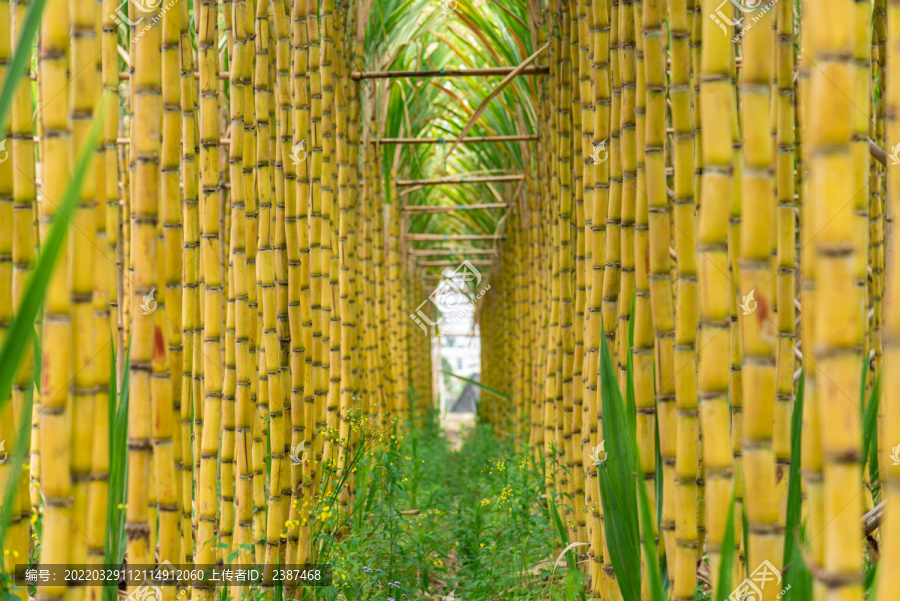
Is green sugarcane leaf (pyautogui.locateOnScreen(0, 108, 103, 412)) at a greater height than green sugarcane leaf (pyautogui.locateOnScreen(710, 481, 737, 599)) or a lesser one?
greater

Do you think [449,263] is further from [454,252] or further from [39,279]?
[39,279]

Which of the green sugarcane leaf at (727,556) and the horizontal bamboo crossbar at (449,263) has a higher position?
the horizontal bamboo crossbar at (449,263)

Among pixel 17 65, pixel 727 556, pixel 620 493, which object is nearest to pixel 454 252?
pixel 620 493

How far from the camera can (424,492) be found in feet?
14.0

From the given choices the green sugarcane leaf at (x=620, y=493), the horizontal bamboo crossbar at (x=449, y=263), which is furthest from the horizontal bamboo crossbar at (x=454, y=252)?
the green sugarcane leaf at (x=620, y=493)

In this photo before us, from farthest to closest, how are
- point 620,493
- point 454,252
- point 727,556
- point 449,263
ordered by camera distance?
point 449,263 → point 454,252 → point 620,493 → point 727,556

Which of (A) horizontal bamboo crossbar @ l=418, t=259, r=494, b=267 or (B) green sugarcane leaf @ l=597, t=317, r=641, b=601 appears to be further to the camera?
(A) horizontal bamboo crossbar @ l=418, t=259, r=494, b=267

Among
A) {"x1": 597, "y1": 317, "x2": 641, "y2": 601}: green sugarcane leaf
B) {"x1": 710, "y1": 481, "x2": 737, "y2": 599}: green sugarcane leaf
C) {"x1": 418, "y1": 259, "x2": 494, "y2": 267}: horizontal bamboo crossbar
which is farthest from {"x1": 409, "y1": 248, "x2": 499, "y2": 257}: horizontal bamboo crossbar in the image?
{"x1": 710, "y1": 481, "x2": 737, "y2": 599}: green sugarcane leaf

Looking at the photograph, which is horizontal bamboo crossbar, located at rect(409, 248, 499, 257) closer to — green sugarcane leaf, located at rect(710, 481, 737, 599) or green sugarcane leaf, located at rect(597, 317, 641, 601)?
green sugarcane leaf, located at rect(597, 317, 641, 601)

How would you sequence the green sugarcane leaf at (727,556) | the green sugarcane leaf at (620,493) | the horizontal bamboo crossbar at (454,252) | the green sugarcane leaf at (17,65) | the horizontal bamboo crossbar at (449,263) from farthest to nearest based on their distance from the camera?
the horizontal bamboo crossbar at (449,263) → the horizontal bamboo crossbar at (454,252) → the green sugarcane leaf at (620,493) → the green sugarcane leaf at (727,556) → the green sugarcane leaf at (17,65)

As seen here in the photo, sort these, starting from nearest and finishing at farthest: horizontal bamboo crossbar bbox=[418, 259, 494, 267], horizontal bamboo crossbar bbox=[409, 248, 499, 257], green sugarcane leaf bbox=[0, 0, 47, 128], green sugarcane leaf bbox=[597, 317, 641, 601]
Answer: green sugarcane leaf bbox=[0, 0, 47, 128] → green sugarcane leaf bbox=[597, 317, 641, 601] → horizontal bamboo crossbar bbox=[409, 248, 499, 257] → horizontal bamboo crossbar bbox=[418, 259, 494, 267]

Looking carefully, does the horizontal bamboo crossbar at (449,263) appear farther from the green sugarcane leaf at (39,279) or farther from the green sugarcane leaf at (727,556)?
the green sugarcane leaf at (39,279)

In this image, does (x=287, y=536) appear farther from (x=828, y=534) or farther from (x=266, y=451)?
(x=828, y=534)

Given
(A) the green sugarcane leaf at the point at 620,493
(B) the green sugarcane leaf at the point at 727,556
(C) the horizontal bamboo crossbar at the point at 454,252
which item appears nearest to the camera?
(B) the green sugarcane leaf at the point at 727,556
